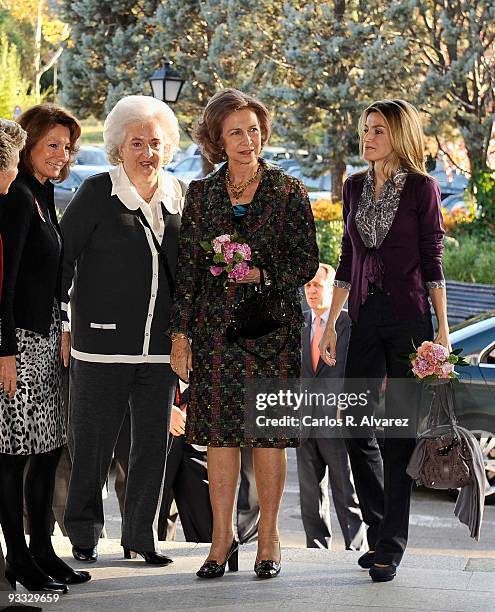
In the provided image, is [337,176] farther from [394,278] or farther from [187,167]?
[394,278]

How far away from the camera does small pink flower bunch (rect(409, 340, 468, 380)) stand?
5086 millimetres

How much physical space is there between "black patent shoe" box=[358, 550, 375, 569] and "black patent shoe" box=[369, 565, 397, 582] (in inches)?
7.0

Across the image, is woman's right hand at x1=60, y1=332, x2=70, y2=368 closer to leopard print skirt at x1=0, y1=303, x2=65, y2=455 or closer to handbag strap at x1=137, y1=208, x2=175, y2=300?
leopard print skirt at x1=0, y1=303, x2=65, y2=455

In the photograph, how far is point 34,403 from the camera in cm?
496

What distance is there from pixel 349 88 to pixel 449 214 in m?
2.94

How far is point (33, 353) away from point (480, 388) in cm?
513

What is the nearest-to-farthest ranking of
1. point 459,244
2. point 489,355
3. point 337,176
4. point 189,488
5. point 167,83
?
point 189,488
point 489,355
point 167,83
point 459,244
point 337,176

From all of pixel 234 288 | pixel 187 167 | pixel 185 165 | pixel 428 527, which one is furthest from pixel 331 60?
pixel 234 288

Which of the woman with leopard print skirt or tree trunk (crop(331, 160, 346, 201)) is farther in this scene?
tree trunk (crop(331, 160, 346, 201))

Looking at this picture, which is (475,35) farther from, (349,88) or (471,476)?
(471,476)

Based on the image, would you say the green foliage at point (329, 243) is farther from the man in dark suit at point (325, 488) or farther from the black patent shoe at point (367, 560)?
the black patent shoe at point (367, 560)

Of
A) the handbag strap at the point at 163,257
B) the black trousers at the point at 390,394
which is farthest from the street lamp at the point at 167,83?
the black trousers at the point at 390,394

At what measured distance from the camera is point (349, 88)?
71.3 ft

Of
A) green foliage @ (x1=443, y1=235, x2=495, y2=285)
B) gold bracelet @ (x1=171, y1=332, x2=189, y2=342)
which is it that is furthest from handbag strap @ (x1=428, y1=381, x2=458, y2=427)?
green foliage @ (x1=443, y1=235, x2=495, y2=285)
